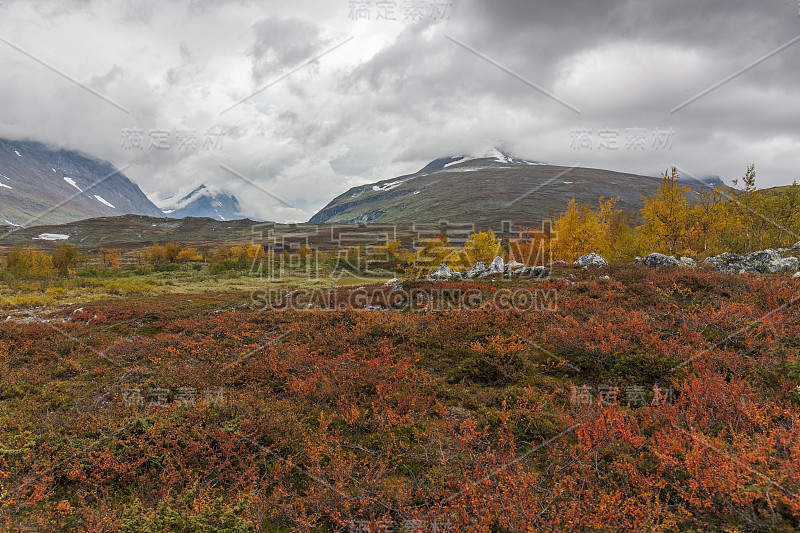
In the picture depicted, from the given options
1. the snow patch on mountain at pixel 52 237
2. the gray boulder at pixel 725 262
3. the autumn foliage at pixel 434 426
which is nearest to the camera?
the autumn foliage at pixel 434 426

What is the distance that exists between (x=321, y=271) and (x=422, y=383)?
198 ft

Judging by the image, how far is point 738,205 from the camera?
98.6ft

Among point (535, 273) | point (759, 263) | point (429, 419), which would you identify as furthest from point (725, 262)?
point (429, 419)

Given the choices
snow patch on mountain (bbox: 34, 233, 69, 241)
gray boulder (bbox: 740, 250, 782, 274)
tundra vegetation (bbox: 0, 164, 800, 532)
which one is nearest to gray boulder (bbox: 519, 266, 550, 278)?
tundra vegetation (bbox: 0, 164, 800, 532)

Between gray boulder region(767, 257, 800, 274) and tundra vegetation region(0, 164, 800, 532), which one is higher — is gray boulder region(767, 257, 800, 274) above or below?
above

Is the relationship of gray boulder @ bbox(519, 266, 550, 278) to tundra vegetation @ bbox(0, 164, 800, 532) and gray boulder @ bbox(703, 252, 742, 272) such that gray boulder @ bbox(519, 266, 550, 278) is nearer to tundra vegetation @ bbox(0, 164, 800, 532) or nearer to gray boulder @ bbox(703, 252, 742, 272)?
tundra vegetation @ bbox(0, 164, 800, 532)

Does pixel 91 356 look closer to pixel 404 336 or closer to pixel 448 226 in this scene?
pixel 404 336

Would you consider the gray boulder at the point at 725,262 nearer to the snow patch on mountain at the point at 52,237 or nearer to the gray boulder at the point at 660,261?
the gray boulder at the point at 660,261

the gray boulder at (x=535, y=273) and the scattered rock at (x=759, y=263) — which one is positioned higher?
the scattered rock at (x=759, y=263)

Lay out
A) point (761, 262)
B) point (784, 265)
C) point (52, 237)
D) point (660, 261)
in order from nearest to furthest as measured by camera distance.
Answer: point (784, 265) < point (761, 262) < point (660, 261) < point (52, 237)

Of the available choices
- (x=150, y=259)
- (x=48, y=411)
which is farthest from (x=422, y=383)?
(x=150, y=259)

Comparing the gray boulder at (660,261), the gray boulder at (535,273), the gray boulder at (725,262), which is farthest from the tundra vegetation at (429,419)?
the gray boulder at (535,273)

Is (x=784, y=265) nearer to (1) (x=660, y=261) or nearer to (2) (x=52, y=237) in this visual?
(1) (x=660, y=261)

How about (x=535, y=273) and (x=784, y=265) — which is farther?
(x=535, y=273)
